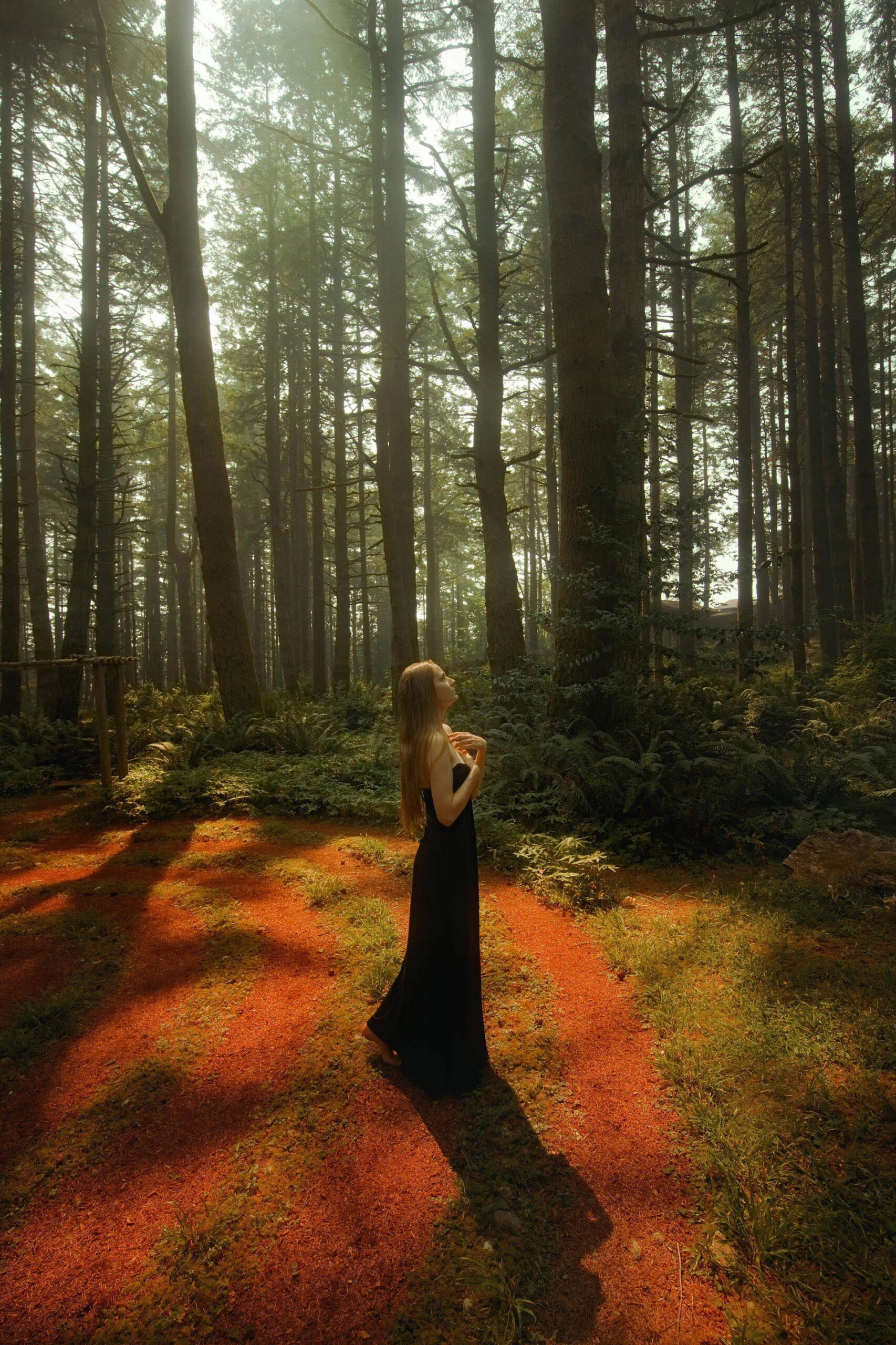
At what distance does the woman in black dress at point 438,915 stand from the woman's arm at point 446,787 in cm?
3

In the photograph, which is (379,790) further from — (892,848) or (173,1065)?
(892,848)

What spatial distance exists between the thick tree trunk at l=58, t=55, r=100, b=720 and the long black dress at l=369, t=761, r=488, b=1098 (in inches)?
485

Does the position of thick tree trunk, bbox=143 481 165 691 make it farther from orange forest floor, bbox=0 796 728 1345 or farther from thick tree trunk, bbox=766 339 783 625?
orange forest floor, bbox=0 796 728 1345

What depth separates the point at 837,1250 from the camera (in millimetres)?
2234

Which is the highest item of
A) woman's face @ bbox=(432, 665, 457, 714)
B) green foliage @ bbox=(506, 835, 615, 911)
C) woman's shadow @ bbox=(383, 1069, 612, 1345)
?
woman's face @ bbox=(432, 665, 457, 714)

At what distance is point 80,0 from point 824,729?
19.4 meters

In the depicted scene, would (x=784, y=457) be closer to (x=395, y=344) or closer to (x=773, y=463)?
(x=773, y=463)

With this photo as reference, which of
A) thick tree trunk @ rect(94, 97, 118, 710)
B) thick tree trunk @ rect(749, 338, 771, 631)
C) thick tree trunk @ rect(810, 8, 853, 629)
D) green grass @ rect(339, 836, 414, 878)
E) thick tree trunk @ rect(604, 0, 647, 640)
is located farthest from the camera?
thick tree trunk @ rect(749, 338, 771, 631)

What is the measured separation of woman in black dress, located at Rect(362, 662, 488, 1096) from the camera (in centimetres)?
332

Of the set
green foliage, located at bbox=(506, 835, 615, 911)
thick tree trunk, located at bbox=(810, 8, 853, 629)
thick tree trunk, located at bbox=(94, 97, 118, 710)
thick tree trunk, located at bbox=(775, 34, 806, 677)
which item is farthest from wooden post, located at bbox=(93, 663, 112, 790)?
thick tree trunk, located at bbox=(810, 8, 853, 629)

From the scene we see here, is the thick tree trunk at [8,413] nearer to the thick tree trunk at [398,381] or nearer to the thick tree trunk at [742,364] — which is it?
the thick tree trunk at [398,381]

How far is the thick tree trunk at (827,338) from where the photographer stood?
15.0m

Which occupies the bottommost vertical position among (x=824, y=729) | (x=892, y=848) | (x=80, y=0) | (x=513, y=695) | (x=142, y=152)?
(x=892, y=848)

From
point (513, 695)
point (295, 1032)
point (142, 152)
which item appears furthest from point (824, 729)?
point (142, 152)
